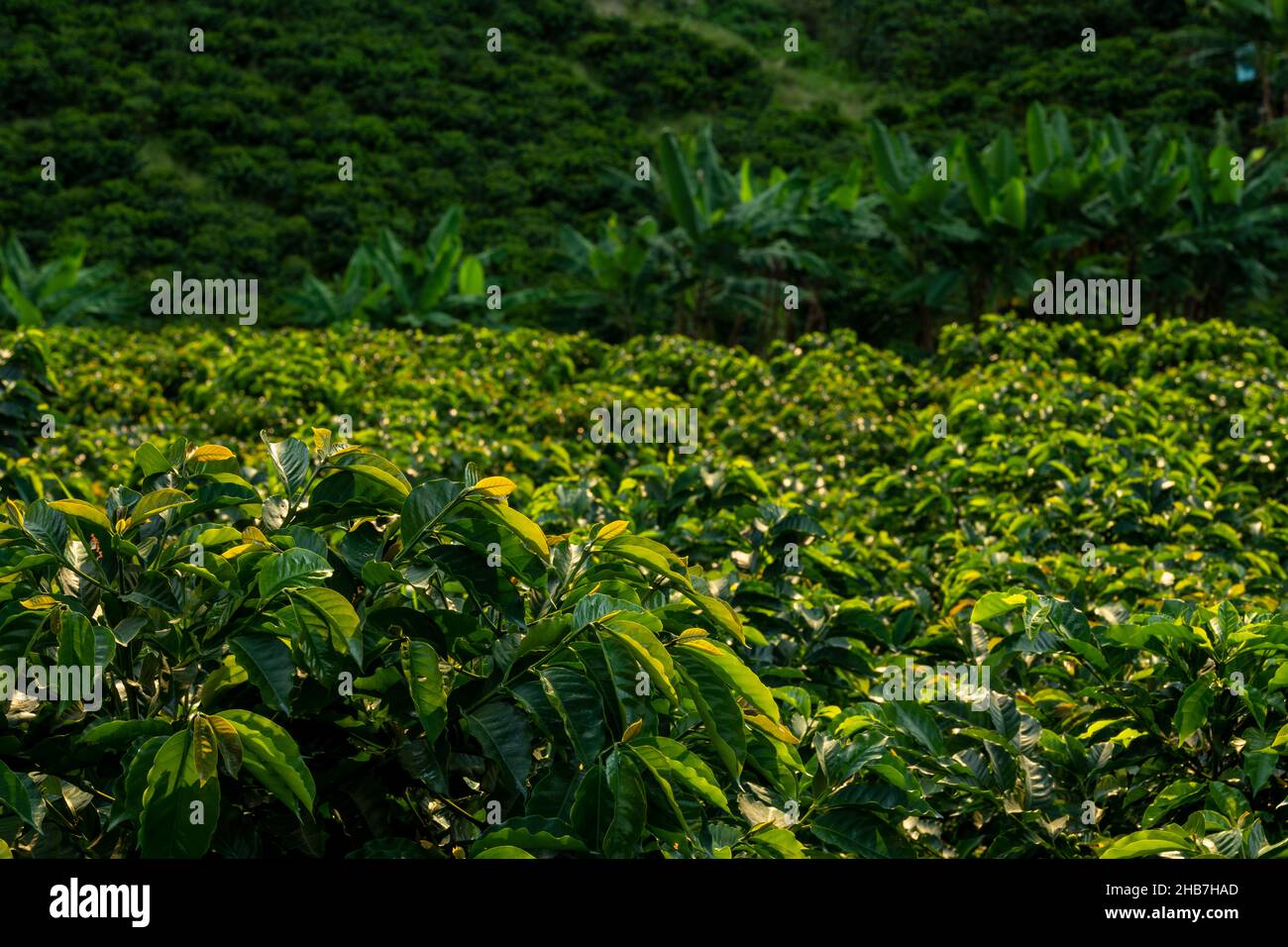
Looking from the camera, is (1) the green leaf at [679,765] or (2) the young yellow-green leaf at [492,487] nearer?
(1) the green leaf at [679,765]

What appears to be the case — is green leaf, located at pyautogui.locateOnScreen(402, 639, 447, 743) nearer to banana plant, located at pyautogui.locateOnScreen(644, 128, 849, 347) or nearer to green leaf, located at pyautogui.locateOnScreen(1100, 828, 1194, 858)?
green leaf, located at pyautogui.locateOnScreen(1100, 828, 1194, 858)

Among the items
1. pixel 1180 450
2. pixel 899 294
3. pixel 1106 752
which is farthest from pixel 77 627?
pixel 899 294

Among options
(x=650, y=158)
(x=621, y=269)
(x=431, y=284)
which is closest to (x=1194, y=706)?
(x=621, y=269)

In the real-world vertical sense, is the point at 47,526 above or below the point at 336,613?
above

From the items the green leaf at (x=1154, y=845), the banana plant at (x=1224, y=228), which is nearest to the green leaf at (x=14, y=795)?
the green leaf at (x=1154, y=845)

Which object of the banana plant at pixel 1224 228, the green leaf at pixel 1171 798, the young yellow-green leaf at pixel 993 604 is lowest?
the green leaf at pixel 1171 798

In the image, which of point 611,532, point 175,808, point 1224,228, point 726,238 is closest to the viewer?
point 175,808

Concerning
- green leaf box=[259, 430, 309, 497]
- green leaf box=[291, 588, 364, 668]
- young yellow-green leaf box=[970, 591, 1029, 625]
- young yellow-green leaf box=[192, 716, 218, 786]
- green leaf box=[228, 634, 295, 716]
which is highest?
green leaf box=[259, 430, 309, 497]

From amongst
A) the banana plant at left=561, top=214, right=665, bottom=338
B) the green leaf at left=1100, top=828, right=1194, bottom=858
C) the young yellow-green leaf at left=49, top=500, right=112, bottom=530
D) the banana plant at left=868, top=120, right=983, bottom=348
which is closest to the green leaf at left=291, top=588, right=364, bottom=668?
the young yellow-green leaf at left=49, top=500, right=112, bottom=530

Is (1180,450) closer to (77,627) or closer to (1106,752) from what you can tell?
(1106,752)

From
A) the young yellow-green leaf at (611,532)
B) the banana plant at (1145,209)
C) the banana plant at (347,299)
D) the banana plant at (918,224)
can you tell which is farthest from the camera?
the banana plant at (347,299)

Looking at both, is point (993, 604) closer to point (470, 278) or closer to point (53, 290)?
point (470, 278)

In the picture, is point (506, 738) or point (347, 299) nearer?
point (506, 738)

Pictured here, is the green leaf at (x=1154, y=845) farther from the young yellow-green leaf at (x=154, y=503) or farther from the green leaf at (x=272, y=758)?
the young yellow-green leaf at (x=154, y=503)
